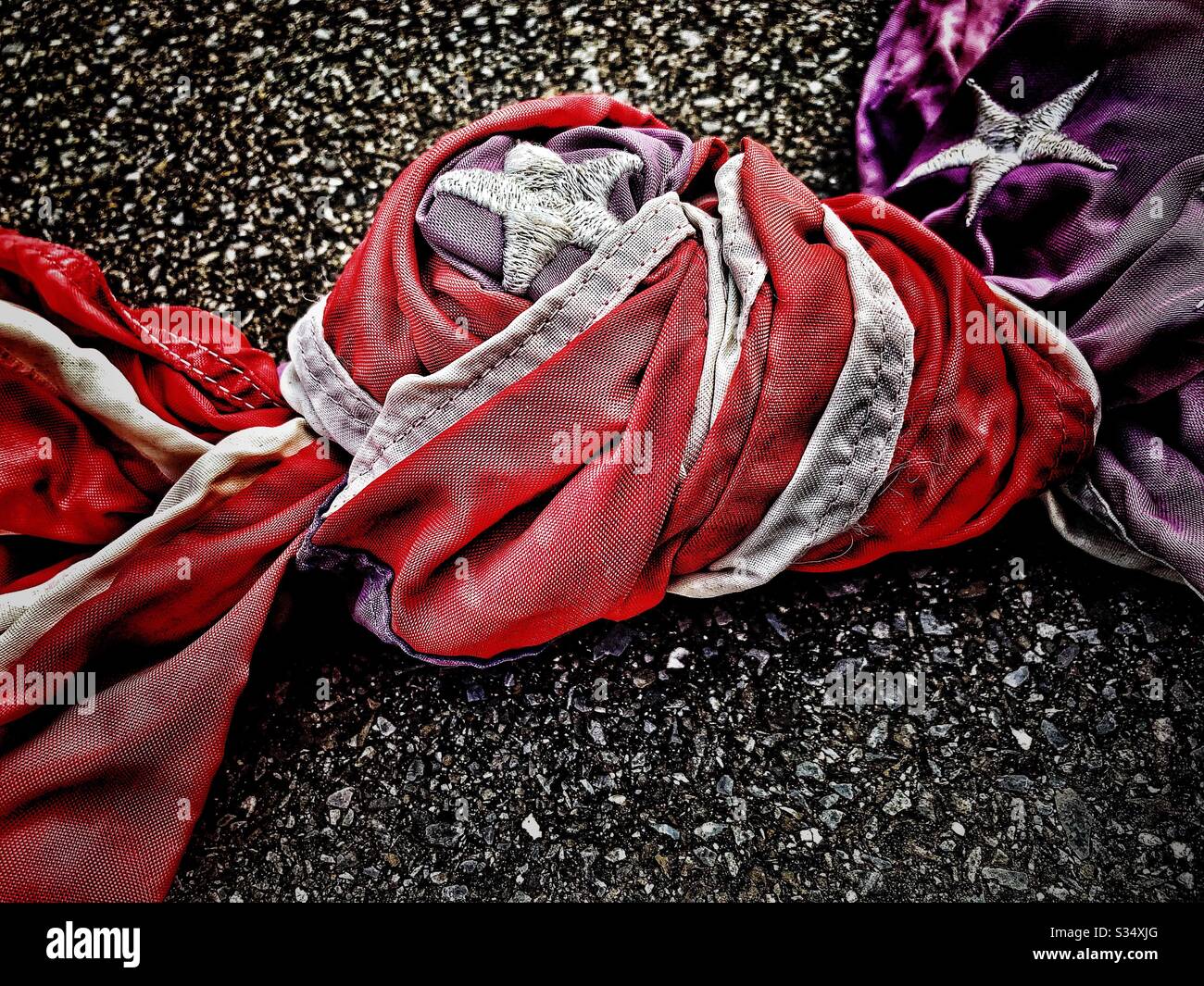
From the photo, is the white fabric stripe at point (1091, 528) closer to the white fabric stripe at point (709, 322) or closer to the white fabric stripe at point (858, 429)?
the white fabric stripe at point (858, 429)

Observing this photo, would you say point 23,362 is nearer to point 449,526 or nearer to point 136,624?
point 136,624

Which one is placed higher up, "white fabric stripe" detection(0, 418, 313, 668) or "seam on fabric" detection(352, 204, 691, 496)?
"seam on fabric" detection(352, 204, 691, 496)

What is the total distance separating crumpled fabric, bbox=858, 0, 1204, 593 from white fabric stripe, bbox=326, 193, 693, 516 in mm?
484

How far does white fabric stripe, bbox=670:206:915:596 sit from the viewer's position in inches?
41.4

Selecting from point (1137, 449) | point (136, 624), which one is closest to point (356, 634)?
point (136, 624)

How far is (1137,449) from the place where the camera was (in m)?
1.13

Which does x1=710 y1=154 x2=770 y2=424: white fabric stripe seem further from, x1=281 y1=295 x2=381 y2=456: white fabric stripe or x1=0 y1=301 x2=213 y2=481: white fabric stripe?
x1=0 y1=301 x2=213 y2=481: white fabric stripe

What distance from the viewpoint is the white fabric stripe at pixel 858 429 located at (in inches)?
41.4

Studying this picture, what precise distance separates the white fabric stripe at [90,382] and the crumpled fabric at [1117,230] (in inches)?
42.6

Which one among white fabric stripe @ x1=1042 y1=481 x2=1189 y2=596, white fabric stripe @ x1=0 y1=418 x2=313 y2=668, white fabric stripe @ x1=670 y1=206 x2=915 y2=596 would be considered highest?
white fabric stripe @ x1=670 y1=206 x2=915 y2=596

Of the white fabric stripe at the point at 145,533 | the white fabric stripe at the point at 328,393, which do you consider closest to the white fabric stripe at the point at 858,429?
the white fabric stripe at the point at 328,393

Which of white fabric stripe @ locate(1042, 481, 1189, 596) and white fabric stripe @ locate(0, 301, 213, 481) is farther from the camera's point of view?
white fabric stripe @ locate(1042, 481, 1189, 596)

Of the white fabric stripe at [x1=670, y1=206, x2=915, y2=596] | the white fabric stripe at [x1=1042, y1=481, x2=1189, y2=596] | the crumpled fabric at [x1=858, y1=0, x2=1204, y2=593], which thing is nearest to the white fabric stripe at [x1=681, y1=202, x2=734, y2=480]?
the white fabric stripe at [x1=670, y1=206, x2=915, y2=596]

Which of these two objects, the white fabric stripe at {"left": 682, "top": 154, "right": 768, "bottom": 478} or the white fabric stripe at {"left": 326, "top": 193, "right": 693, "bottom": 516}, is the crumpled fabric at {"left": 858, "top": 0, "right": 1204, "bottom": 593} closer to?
the white fabric stripe at {"left": 682, "top": 154, "right": 768, "bottom": 478}
